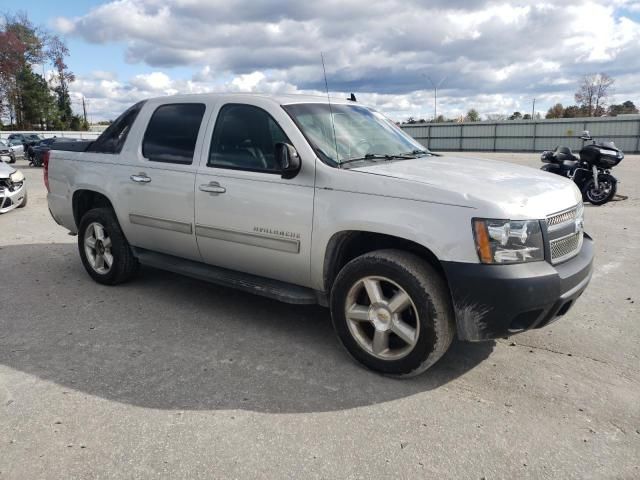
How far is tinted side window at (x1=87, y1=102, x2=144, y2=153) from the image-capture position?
5.05m

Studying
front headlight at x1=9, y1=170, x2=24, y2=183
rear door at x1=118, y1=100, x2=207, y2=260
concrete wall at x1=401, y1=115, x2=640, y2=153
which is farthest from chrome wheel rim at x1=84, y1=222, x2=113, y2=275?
concrete wall at x1=401, y1=115, x2=640, y2=153

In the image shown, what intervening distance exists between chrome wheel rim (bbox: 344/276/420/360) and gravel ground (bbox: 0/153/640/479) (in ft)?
0.70

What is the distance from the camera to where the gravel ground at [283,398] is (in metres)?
2.57

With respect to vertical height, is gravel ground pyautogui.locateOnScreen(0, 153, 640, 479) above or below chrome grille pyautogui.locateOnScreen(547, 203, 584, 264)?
below

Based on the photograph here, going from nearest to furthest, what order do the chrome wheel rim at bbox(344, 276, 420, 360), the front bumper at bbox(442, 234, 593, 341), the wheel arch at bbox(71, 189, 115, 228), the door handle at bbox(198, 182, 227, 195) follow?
1. the front bumper at bbox(442, 234, 593, 341)
2. the chrome wheel rim at bbox(344, 276, 420, 360)
3. the door handle at bbox(198, 182, 227, 195)
4. the wheel arch at bbox(71, 189, 115, 228)

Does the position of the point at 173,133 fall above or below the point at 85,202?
above

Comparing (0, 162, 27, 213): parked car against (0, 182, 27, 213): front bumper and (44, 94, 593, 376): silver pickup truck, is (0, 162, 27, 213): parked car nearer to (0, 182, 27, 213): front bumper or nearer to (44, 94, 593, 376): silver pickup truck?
(0, 182, 27, 213): front bumper

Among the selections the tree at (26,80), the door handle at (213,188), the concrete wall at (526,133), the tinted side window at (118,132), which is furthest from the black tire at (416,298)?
the tree at (26,80)

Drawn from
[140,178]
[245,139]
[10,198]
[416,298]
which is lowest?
[10,198]

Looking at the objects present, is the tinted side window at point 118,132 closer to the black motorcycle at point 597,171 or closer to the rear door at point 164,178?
the rear door at point 164,178

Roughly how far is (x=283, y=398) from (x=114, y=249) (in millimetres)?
2851

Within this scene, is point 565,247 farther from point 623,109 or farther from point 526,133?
point 623,109

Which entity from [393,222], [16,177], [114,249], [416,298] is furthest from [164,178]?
[16,177]

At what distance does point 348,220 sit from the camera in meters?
3.42
